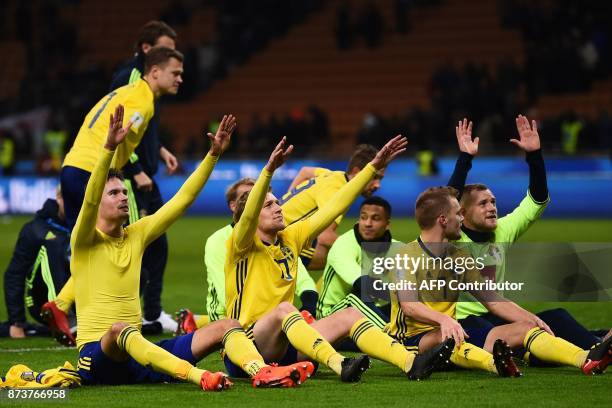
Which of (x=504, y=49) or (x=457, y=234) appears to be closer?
(x=457, y=234)

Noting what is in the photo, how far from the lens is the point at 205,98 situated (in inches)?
1348

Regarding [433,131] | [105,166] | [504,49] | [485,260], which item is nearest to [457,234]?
[485,260]

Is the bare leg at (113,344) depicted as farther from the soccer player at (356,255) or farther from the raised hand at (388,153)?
the soccer player at (356,255)

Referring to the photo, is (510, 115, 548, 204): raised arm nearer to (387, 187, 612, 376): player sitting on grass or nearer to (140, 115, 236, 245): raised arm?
(387, 187, 612, 376): player sitting on grass

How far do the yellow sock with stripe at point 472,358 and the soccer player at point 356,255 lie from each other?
1527 millimetres

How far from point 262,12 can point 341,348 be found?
26.9 metres

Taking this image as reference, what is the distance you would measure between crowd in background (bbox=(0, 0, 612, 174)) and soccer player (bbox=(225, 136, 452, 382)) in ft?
57.7

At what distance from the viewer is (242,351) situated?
676 cm

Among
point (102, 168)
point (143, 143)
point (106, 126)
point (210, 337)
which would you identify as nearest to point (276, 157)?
point (102, 168)

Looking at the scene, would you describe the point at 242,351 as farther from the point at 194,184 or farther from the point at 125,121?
the point at 125,121

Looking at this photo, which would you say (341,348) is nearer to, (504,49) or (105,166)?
(105,166)

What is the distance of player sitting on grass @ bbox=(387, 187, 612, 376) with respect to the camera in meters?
7.18

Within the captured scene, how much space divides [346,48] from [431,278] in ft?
87.7

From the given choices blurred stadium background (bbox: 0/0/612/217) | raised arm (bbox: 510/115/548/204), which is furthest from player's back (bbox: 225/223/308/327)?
blurred stadium background (bbox: 0/0/612/217)
